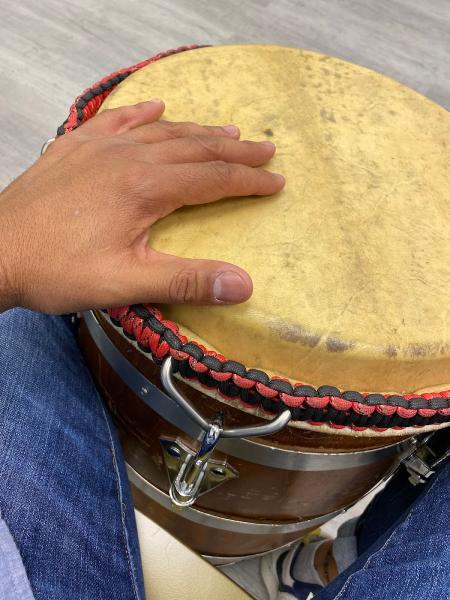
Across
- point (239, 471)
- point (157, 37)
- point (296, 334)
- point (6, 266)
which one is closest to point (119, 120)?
point (6, 266)

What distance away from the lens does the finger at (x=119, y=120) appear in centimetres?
57

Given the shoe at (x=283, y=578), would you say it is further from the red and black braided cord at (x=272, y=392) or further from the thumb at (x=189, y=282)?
the thumb at (x=189, y=282)

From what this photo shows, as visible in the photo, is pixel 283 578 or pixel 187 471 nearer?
pixel 187 471

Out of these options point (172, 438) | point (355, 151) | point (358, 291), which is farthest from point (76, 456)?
point (355, 151)

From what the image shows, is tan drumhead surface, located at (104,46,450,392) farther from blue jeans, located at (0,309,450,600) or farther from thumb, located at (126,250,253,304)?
blue jeans, located at (0,309,450,600)

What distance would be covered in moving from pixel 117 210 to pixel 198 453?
252 millimetres

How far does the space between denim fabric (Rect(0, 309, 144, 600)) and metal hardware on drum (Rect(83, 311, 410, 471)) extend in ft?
0.34

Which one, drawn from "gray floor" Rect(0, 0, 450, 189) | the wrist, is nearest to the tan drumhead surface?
the wrist

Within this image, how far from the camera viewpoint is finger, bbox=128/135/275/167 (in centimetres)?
53

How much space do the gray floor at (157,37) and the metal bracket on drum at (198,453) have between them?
0.96 meters

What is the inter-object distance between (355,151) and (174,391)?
1.12ft

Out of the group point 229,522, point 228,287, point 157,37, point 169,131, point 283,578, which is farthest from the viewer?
point 157,37

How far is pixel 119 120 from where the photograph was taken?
0.57 metres

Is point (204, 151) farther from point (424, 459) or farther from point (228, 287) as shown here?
point (424, 459)
